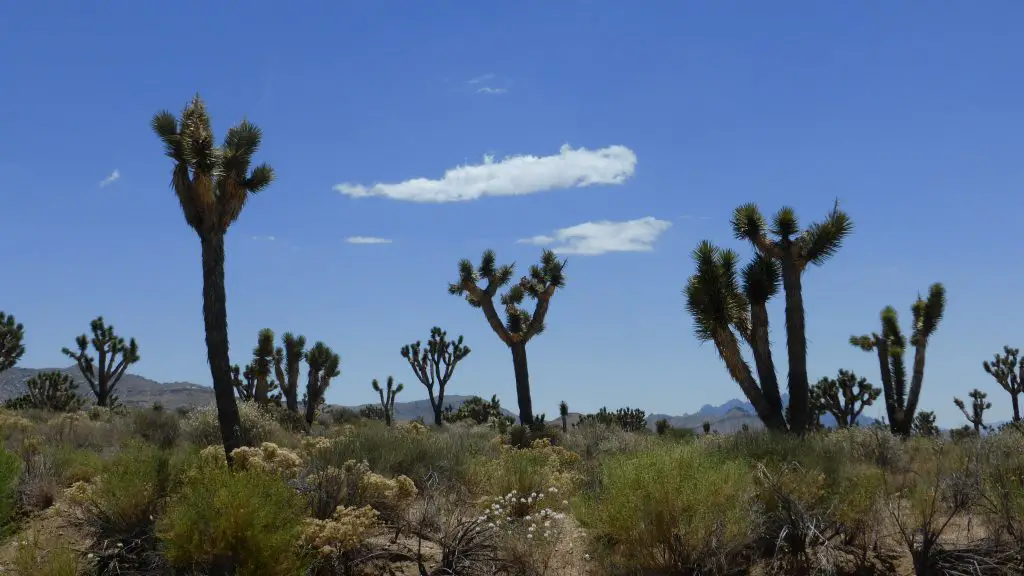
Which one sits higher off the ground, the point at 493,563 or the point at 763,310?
the point at 763,310

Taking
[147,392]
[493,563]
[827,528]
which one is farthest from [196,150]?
[147,392]

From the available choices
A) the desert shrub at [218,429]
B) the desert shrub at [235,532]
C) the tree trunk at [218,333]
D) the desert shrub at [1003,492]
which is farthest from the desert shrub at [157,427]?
the desert shrub at [1003,492]

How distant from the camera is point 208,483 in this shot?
29.6ft

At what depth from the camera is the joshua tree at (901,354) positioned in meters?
30.4

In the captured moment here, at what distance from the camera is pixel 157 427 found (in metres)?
24.2

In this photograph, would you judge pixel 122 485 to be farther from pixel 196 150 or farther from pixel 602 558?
pixel 196 150

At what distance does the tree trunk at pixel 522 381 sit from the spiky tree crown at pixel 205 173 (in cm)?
1462

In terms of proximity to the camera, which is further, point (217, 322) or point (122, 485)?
point (217, 322)

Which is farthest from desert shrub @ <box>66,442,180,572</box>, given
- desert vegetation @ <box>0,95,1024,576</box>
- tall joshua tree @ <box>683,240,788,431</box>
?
tall joshua tree @ <box>683,240,788,431</box>

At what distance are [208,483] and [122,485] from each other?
2418mm

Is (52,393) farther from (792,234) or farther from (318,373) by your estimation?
(792,234)

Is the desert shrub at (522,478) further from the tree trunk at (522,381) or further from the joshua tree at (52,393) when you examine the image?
the joshua tree at (52,393)

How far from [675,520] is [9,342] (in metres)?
42.7

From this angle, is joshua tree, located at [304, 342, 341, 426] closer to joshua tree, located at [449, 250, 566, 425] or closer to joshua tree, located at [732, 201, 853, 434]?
joshua tree, located at [449, 250, 566, 425]
